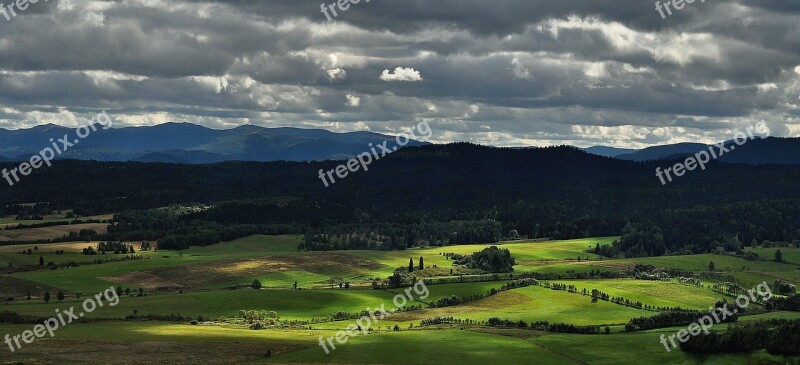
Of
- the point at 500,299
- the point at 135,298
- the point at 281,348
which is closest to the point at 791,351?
the point at 281,348

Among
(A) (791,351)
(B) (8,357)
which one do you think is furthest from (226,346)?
(A) (791,351)

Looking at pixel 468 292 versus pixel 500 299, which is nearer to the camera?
pixel 500 299

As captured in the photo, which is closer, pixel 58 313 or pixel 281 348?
pixel 281 348

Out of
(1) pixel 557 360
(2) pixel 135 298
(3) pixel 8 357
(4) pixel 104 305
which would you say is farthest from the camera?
(2) pixel 135 298

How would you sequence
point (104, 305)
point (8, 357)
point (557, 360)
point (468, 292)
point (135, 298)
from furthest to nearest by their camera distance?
1. point (468, 292)
2. point (135, 298)
3. point (104, 305)
4. point (557, 360)
5. point (8, 357)

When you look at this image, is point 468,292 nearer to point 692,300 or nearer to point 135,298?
point 692,300

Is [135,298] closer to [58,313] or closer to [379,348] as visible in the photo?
[58,313]

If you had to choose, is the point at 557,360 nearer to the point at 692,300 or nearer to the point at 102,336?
the point at 102,336

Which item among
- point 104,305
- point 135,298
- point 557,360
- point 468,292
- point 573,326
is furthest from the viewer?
point 468,292

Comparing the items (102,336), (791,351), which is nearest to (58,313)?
(102,336)
